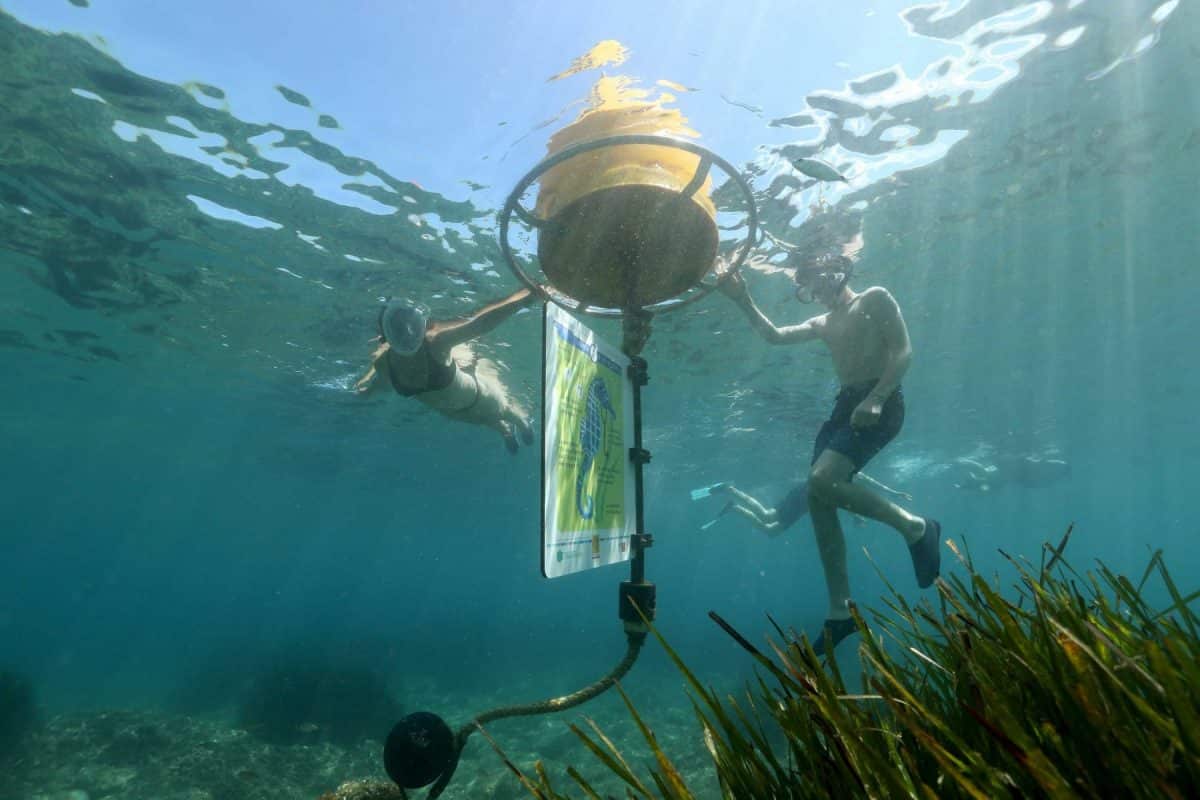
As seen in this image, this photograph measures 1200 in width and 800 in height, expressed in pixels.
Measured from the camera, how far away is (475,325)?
20.0 ft

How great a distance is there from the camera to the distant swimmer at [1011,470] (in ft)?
97.6

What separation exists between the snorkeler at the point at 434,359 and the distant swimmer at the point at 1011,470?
3165cm

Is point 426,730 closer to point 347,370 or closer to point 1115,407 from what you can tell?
point 347,370

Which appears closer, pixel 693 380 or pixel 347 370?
pixel 347 370

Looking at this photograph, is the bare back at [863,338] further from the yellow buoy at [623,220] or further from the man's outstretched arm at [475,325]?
the man's outstretched arm at [475,325]

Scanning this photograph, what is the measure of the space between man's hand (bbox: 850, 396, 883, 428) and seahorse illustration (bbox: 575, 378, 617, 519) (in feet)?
8.59

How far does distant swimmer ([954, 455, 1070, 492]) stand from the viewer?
97.6 feet

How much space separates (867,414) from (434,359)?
4.76 metres

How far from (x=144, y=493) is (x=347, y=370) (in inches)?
1656

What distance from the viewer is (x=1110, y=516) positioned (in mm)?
69562

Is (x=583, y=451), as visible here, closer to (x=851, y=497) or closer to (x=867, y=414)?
(x=867, y=414)

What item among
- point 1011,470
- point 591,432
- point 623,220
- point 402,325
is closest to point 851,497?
point 591,432

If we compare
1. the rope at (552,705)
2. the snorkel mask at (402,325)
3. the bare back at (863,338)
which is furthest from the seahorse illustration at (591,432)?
the bare back at (863,338)

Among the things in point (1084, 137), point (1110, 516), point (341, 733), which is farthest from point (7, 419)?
point (1110, 516)
